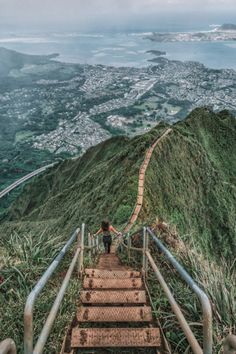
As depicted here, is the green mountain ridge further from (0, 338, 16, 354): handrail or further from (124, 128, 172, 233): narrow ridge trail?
(0, 338, 16, 354): handrail

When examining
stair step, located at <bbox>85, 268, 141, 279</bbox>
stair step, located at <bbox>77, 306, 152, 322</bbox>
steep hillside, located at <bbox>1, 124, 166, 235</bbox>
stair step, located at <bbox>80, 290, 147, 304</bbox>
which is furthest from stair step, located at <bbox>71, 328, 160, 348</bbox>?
steep hillside, located at <bbox>1, 124, 166, 235</bbox>

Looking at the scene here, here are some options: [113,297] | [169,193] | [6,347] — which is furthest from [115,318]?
[169,193]

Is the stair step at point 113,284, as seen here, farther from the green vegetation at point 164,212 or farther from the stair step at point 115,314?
the stair step at point 115,314

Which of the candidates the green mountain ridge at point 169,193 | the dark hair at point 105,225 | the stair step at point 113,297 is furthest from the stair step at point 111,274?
the green mountain ridge at point 169,193

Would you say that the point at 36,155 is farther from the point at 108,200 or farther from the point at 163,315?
the point at 163,315

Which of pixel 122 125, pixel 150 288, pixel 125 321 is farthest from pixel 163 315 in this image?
pixel 122 125

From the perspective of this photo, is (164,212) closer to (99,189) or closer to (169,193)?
(169,193)

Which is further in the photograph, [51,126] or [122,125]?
[51,126]
